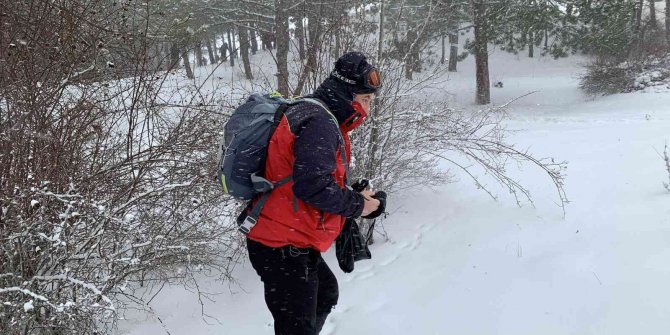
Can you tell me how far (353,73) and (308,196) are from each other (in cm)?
60

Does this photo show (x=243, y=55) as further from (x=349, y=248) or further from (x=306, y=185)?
(x=306, y=185)

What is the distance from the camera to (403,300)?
383 cm

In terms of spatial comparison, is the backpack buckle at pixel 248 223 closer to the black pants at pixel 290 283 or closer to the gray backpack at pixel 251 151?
the gray backpack at pixel 251 151

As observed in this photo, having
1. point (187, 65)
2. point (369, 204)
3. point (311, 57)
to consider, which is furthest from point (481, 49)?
point (369, 204)

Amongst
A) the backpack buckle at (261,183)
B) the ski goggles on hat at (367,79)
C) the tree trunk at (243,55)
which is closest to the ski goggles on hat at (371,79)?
the ski goggles on hat at (367,79)

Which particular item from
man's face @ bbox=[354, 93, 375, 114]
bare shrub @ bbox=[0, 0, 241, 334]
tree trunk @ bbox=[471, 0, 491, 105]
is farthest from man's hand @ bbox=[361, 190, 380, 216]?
tree trunk @ bbox=[471, 0, 491, 105]

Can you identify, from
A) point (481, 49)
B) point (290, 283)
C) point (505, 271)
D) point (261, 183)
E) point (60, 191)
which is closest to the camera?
point (261, 183)

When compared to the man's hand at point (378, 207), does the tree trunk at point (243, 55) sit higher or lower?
higher

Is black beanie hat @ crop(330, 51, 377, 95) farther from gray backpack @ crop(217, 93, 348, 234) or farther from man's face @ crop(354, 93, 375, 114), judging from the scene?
gray backpack @ crop(217, 93, 348, 234)

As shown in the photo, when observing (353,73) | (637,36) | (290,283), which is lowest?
(290,283)

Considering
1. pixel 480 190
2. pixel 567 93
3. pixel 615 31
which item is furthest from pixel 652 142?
pixel 567 93

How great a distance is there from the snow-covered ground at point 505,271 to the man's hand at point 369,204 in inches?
55.1

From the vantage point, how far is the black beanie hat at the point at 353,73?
2.30 m

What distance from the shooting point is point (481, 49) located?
16953mm
